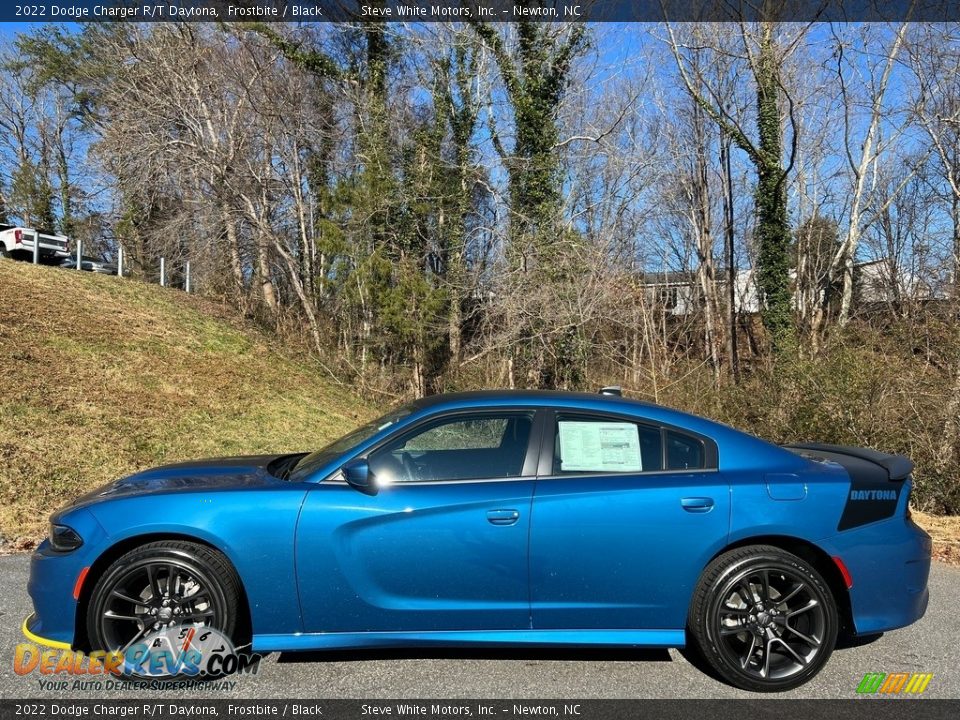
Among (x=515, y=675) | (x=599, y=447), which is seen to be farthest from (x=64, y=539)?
(x=599, y=447)

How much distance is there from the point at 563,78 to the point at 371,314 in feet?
24.9

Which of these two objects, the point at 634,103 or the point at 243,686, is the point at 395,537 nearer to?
the point at 243,686

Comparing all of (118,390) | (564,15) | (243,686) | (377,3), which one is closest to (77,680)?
(243,686)

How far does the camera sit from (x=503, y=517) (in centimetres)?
364

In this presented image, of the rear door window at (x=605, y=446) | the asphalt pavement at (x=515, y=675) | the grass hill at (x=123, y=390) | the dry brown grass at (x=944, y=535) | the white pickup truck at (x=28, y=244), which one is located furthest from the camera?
the white pickup truck at (x=28, y=244)

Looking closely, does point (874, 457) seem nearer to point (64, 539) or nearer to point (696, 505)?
point (696, 505)

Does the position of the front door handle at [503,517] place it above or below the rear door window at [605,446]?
below

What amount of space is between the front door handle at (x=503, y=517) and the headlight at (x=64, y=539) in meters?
2.04

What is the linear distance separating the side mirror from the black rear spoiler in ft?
8.71

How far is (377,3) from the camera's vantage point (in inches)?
784

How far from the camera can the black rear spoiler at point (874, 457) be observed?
394cm
